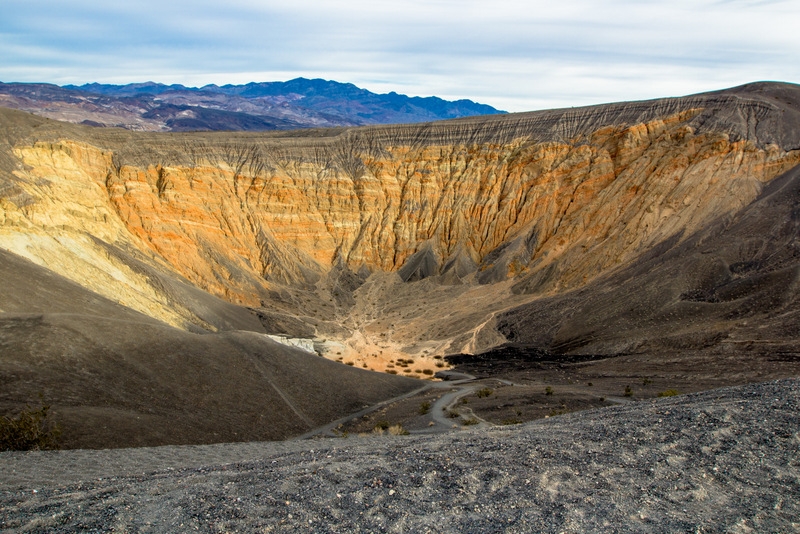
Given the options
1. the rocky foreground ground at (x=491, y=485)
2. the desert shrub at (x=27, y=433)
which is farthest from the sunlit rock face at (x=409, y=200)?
the rocky foreground ground at (x=491, y=485)

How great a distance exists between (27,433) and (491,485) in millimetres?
12760

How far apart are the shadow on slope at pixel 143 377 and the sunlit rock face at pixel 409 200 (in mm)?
8395

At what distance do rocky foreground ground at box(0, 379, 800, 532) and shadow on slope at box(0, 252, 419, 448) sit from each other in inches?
224

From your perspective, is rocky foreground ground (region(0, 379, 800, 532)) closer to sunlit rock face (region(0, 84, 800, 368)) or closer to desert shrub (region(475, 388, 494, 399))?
desert shrub (region(475, 388, 494, 399))

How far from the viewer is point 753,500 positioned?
963 centimetres

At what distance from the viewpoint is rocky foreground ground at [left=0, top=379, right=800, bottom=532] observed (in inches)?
370

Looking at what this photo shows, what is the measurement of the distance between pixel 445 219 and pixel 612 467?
168 feet

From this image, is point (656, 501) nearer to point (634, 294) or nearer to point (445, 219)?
point (634, 294)

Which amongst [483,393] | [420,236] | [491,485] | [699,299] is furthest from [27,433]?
[420,236]

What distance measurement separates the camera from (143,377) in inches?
908

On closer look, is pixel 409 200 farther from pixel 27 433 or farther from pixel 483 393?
pixel 27 433

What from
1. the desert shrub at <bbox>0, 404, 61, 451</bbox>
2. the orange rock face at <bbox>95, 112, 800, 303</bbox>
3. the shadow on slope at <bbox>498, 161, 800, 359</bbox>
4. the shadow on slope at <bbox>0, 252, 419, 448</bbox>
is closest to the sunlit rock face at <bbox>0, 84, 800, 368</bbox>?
the orange rock face at <bbox>95, 112, 800, 303</bbox>

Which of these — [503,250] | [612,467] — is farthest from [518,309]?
[612,467]

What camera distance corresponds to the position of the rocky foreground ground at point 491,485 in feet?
30.9
